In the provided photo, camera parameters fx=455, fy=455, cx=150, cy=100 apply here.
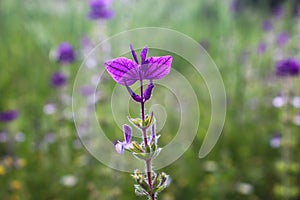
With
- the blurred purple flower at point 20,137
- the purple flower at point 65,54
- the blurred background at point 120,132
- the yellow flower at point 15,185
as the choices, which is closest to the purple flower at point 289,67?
the blurred background at point 120,132

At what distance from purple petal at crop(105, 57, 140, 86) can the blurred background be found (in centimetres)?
156

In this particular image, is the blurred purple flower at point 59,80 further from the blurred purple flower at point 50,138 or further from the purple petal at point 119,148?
the purple petal at point 119,148

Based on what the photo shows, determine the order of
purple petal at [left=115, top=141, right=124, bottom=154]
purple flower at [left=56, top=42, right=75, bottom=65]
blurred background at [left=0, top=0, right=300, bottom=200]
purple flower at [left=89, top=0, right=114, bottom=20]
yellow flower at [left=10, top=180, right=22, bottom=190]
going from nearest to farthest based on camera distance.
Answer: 1. purple petal at [left=115, top=141, right=124, bottom=154]
2. yellow flower at [left=10, top=180, right=22, bottom=190]
3. blurred background at [left=0, top=0, right=300, bottom=200]
4. purple flower at [left=89, top=0, right=114, bottom=20]
5. purple flower at [left=56, top=42, right=75, bottom=65]

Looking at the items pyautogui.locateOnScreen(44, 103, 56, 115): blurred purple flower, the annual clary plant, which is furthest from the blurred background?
the annual clary plant

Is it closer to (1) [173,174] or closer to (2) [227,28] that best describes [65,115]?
(1) [173,174]

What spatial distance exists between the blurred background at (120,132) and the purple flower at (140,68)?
157 cm

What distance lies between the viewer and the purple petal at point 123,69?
30.5 inches

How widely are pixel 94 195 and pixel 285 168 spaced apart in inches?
41.7

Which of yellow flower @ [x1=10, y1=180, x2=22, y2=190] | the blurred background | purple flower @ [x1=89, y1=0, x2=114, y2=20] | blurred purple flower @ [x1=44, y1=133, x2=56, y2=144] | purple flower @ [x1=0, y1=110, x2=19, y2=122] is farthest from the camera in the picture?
blurred purple flower @ [x1=44, y1=133, x2=56, y2=144]

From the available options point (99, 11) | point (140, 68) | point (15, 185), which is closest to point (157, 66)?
point (140, 68)

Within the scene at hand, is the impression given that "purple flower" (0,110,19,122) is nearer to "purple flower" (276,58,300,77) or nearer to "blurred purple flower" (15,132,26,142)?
"blurred purple flower" (15,132,26,142)

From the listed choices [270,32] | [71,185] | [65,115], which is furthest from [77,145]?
[270,32]

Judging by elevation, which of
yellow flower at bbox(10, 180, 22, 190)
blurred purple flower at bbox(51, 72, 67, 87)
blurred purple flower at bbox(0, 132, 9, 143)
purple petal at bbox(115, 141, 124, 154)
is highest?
blurred purple flower at bbox(51, 72, 67, 87)

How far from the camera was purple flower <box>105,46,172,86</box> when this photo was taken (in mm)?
784
